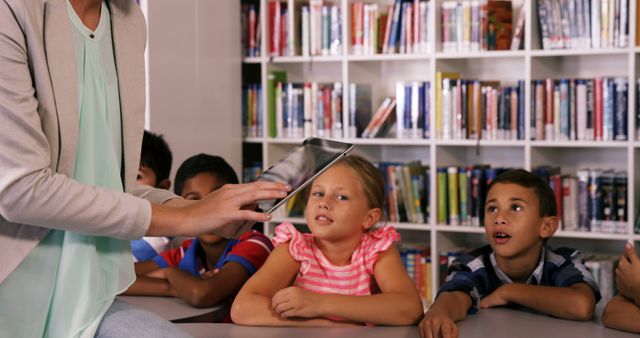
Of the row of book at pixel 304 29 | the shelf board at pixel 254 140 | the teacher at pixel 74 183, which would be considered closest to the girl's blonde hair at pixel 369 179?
the teacher at pixel 74 183

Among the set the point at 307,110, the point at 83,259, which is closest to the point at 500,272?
the point at 83,259

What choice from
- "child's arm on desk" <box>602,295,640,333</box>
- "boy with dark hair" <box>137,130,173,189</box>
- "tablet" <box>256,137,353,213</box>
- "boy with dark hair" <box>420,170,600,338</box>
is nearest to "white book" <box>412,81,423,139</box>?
"boy with dark hair" <box>137,130,173,189</box>

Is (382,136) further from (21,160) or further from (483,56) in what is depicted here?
(21,160)

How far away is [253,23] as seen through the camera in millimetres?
4781

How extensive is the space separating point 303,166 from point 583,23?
288cm

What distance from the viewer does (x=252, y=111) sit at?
4828 mm

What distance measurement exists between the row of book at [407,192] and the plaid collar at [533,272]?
2077 millimetres

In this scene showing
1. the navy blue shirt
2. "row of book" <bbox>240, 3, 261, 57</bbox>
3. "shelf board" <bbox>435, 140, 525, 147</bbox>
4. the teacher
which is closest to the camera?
the teacher

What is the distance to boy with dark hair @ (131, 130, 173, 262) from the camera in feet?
9.56

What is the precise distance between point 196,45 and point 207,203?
314 cm

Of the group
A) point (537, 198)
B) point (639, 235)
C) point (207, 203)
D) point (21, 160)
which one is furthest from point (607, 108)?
point (21, 160)

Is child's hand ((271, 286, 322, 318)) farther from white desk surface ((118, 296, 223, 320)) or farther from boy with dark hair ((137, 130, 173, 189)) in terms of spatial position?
boy with dark hair ((137, 130, 173, 189))

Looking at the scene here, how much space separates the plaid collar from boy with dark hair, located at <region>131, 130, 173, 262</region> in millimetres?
1147

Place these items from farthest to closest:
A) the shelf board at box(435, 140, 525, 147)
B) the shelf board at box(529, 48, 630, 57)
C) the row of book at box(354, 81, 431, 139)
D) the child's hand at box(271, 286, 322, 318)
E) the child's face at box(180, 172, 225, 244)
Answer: the row of book at box(354, 81, 431, 139), the shelf board at box(435, 140, 525, 147), the shelf board at box(529, 48, 630, 57), the child's face at box(180, 172, 225, 244), the child's hand at box(271, 286, 322, 318)
